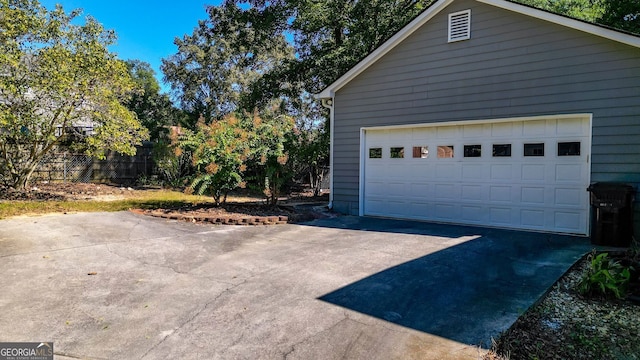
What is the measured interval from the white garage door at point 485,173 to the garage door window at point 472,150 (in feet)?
0.07

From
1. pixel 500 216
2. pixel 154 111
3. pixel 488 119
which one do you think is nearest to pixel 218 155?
pixel 488 119

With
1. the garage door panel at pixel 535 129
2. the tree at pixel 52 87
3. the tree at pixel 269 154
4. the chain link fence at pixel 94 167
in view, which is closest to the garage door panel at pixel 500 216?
the garage door panel at pixel 535 129

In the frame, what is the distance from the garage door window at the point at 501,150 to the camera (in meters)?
7.48

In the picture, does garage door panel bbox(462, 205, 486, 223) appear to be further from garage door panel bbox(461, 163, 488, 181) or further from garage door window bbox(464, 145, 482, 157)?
garage door window bbox(464, 145, 482, 157)

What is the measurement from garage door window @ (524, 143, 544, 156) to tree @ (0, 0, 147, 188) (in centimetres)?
1052

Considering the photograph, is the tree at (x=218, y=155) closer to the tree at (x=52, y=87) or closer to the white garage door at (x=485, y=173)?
the white garage door at (x=485, y=173)

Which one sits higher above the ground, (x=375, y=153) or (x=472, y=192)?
(x=375, y=153)

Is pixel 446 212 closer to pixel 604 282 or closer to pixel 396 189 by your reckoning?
pixel 396 189

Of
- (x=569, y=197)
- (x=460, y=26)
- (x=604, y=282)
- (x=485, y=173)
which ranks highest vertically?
(x=460, y=26)

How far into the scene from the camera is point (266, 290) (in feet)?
13.1

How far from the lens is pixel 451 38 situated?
8.12 m

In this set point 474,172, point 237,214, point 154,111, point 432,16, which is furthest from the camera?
point 154,111

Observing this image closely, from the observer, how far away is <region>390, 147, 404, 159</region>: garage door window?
895 cm

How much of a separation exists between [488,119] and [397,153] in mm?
2198
